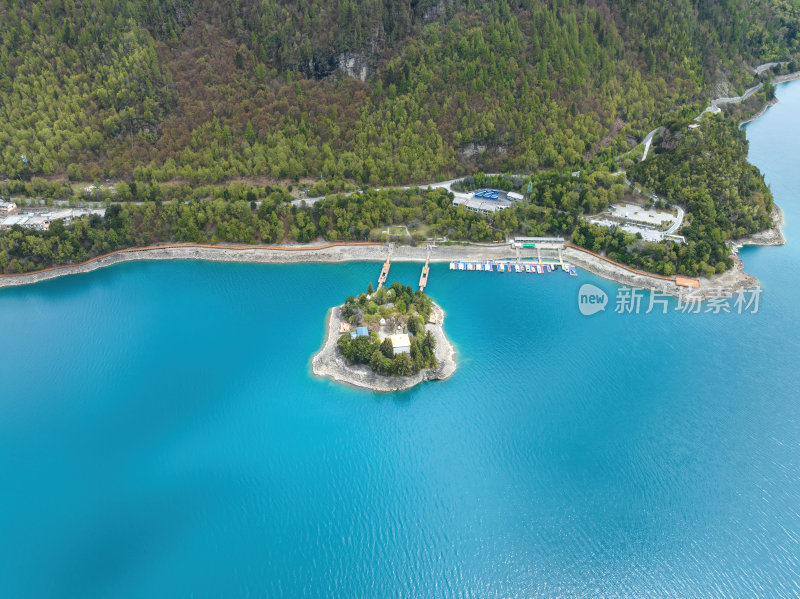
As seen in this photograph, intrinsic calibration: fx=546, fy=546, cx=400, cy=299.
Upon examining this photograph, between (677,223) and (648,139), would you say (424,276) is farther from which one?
(648,139)

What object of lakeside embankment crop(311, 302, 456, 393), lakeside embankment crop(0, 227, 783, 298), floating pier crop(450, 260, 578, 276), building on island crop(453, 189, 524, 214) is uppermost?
building on island crop(453, 189, 524, 214)

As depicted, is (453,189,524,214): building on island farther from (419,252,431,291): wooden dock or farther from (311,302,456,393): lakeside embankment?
(311,302,456,393): lakeside embankment

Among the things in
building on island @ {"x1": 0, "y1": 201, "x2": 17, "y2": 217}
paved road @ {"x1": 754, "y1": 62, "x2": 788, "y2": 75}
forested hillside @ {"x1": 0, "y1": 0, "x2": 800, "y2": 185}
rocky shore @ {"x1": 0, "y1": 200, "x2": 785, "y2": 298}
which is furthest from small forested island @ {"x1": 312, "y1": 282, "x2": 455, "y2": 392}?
paved road @ {"x1": 754, "y1": 62, "x2": 788, "y2": 75}

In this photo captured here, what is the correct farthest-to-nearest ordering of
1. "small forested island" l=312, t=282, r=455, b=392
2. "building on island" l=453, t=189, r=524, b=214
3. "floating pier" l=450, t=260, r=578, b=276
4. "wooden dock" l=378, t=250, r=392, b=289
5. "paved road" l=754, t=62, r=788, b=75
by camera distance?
"paved road" l=754, t=62, r=788, b=75 < "building on island" l=453, t=189, r=524, b=214 < "floating pier" l=450, t=260, r=578, b=276 < "wooden dock" l=378, t=250, r=392, b=289 < "small forested island" l=312, t=282, r=455, b=392

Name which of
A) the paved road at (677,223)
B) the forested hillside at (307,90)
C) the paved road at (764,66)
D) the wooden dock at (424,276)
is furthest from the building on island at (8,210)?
the paved road at (764,66)

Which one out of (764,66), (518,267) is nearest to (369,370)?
(518,267)

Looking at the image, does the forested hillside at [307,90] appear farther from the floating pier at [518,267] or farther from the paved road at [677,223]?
the floating pier at [518,267]
